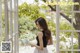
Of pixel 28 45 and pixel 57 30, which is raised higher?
pixel 57 30

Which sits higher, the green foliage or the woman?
the green foliage

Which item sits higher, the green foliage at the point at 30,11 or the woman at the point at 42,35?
the green foliage at the point at 30,11

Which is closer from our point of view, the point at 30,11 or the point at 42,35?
the point at 42,35

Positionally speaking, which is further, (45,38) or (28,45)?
(28,45)

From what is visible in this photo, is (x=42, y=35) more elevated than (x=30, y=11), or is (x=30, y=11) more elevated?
(x=30, y=11)

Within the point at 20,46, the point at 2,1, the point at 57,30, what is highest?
the point at 2,1

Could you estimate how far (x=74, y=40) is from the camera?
5.39 m

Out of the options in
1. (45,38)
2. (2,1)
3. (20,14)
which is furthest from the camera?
(20,14)

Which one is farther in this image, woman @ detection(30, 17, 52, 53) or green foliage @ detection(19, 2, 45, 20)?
green foliage @ detection(19, 2, 45, 20)

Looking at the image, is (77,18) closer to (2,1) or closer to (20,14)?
(20,14)


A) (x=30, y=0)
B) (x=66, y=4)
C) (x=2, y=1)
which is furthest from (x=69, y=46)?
(x=2, y=1)

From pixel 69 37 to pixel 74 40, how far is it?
0.38 feet

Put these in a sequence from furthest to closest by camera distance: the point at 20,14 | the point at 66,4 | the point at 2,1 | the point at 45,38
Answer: the point at 20,14 < the point at 66,4 < the point at 45,38 < the point at 2,1

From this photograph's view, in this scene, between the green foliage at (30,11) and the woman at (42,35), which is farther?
the green foliage at (30,11)
